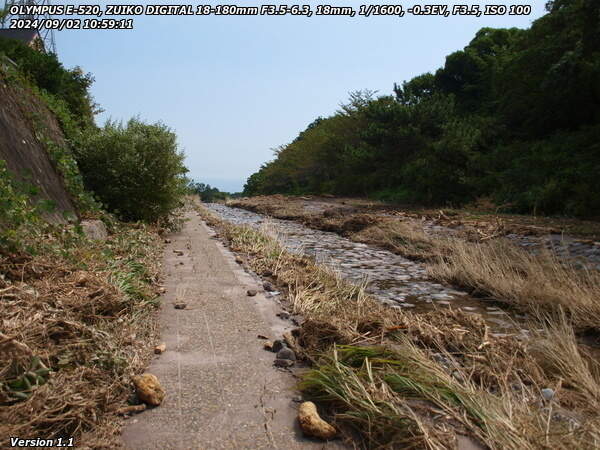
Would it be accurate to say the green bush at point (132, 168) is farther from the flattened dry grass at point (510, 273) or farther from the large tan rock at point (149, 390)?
the large tan rock at point (149, 390)

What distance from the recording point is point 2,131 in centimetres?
567

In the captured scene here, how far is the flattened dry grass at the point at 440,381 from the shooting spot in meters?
1.95

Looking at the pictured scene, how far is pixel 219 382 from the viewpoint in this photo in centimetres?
250

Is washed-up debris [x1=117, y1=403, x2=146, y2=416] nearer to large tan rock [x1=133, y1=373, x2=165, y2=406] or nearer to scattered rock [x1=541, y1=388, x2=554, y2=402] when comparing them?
large tan rock [x1=133, y1=373, x2=165, y2=406]

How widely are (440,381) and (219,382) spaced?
1.26 metres

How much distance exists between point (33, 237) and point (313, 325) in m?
2.54

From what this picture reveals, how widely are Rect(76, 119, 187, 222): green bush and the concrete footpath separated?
4669 mm

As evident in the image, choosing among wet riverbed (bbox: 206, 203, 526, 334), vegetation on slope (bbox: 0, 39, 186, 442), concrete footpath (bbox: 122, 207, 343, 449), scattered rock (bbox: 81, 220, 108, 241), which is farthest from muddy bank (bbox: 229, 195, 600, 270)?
scattered rock (bbox: 81, 220, 108, 241)

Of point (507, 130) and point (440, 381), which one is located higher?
point (507, 130)

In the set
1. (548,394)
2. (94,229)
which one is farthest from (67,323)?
(94,229)

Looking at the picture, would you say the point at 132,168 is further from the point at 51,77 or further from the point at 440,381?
the point at 440,381

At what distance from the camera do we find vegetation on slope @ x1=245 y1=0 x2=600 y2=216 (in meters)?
13.6

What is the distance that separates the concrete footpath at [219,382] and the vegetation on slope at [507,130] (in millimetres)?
11573

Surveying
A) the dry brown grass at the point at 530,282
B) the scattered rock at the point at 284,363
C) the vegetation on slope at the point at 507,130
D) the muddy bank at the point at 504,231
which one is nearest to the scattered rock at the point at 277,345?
the scattered rock at the point at 284,363
